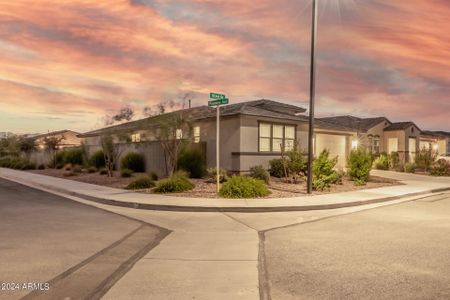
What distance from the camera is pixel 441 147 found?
57.5 m

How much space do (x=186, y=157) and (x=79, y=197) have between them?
773cm

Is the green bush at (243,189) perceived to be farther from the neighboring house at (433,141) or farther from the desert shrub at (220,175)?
the neighboring house at (433,141)

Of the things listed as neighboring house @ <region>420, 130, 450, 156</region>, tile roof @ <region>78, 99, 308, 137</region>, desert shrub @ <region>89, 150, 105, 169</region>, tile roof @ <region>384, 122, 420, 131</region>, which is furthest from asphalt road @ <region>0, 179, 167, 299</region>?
neighboring house @ <region>420, 130, 450, 156</region>

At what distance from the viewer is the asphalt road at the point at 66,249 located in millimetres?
5035

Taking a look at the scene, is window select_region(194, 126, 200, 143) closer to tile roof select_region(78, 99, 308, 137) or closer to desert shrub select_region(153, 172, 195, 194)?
tile roof select_region(78, 99, 308, 137)

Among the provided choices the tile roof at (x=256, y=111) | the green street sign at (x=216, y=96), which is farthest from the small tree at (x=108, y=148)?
the green street sign at (x=216, y=96)

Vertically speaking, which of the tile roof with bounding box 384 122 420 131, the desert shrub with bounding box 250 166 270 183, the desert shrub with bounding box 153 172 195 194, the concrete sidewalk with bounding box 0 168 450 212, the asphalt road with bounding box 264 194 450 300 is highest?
the tile roof with bounding box 384 122 420 131

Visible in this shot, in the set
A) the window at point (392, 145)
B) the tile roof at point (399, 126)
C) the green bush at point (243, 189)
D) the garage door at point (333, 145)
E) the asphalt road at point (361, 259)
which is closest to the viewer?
the asphalt road at point (361, 259)

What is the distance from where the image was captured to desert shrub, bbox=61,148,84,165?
115 feet

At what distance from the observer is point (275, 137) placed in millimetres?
23641

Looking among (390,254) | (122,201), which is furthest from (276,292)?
(122,201)

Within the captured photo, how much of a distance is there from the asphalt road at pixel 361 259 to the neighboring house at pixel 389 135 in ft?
110

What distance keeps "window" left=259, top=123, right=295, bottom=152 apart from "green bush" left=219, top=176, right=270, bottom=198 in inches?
306

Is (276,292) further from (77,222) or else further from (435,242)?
(77,222)
